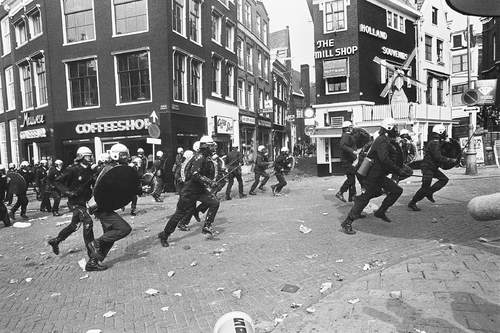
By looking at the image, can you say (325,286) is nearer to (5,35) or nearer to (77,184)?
(77,184)

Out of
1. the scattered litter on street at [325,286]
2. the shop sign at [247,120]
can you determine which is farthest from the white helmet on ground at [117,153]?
the shop sign at [247,120]

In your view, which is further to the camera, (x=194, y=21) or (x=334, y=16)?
(x=334, y=16)

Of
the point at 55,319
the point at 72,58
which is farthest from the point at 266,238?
the point at 72,58

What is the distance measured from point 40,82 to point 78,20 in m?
4.49

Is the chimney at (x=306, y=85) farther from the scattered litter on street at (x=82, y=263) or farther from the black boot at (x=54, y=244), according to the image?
the scattered litter on street at (x=82, y=263)

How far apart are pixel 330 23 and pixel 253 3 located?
10.4 metres

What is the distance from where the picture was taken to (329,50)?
933 inches

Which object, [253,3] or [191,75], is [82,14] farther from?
[253,3]

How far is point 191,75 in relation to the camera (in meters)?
20.8

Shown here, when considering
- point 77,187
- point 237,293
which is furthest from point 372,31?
point 237,293

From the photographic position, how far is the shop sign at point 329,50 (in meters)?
23.1

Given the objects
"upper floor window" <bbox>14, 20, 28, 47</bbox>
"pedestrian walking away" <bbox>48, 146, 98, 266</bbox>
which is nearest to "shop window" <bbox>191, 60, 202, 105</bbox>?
"upper floor window" <bbox>14, 20, 28, 47</bbox>

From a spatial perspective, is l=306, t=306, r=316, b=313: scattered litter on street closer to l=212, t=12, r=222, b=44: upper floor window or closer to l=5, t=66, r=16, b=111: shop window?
l=212, t=12, r=222, b=44: upper floor window

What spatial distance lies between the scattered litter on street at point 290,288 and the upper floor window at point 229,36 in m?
22.8
